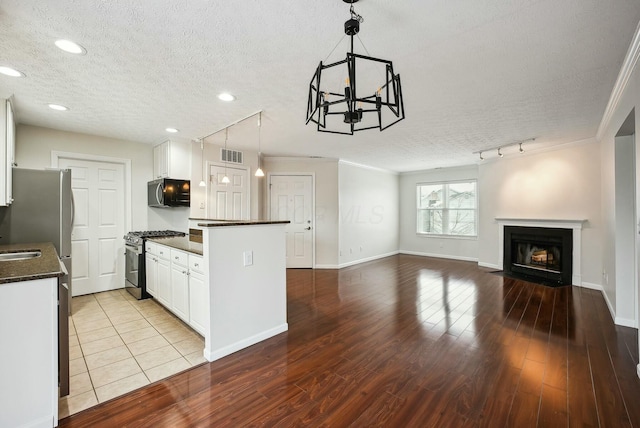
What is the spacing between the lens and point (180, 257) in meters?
3.05

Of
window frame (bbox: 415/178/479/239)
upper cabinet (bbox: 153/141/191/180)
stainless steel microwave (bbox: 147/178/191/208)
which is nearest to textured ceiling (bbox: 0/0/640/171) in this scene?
upper cabinet (bbox: 153/141/191/180)

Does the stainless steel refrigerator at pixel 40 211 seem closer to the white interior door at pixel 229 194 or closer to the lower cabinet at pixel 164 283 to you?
the lower cabinet at pixel 164 283

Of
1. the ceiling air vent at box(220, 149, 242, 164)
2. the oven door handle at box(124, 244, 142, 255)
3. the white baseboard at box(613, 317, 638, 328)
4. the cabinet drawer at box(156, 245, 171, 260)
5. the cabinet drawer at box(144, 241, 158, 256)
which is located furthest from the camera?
the ceiling air vent at box(220, 149, 242, 164)

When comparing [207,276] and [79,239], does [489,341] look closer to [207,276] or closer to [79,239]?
[207,276]

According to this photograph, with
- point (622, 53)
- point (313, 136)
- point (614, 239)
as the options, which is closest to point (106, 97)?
point (313, 136)

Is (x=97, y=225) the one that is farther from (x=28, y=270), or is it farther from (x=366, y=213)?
(x=366, y=213)

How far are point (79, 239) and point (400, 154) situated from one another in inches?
230

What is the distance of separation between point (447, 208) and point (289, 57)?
665cm

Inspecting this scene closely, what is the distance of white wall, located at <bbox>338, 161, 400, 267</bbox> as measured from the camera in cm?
658

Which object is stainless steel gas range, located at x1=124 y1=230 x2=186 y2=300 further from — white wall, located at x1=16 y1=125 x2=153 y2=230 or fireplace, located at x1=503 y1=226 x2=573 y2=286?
fireplace, located at x1=503 y1=226 x2=573 y2=286

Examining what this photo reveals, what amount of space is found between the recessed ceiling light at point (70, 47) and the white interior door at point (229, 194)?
2867 mm

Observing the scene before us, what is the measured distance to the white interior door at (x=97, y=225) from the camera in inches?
169

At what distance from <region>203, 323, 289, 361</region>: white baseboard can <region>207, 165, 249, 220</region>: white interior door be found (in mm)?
2740

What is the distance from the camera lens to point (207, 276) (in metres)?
2.43
